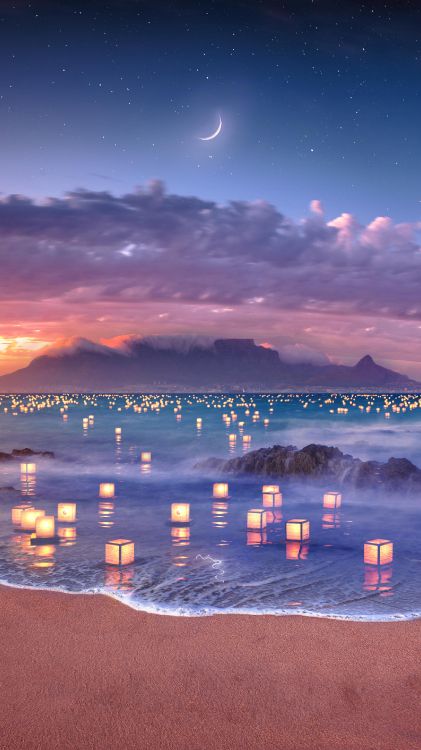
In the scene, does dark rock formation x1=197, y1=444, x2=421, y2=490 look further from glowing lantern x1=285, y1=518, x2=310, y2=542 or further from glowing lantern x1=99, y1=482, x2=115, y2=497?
glowing lantern x1=285, y1=518, x2=310, y2=542

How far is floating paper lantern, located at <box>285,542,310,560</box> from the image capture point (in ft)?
46.6

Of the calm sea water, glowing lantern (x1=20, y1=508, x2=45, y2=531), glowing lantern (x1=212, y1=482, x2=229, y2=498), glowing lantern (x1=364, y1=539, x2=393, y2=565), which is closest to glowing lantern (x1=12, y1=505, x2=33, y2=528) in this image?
the calm sea water

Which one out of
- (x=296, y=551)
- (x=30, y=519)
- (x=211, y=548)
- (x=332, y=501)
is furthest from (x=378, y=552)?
(x=30, y=519)

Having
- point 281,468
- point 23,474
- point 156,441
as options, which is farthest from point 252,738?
point 156,441

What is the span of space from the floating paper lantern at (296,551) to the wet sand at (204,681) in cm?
486

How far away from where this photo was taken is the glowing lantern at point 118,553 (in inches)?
508

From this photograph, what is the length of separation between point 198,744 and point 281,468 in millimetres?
21485

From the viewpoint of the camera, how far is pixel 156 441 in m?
52.8

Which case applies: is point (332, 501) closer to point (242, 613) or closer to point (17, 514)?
point (17, 514)

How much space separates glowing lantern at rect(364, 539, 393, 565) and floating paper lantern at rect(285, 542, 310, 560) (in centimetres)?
143

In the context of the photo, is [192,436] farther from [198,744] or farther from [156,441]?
[198,744]

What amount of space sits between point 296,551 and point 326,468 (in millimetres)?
12338

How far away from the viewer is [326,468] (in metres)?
26.7

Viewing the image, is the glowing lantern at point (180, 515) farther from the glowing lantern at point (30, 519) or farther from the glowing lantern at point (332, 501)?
the glowing lantern at point (332, 501)
